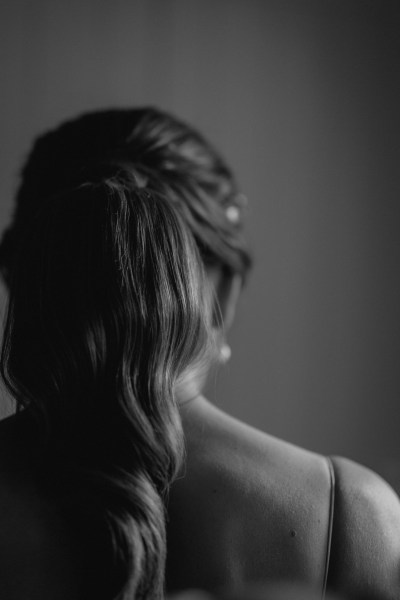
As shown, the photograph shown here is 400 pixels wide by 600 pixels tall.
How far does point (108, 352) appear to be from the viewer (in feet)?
2.20

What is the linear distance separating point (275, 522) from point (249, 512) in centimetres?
3

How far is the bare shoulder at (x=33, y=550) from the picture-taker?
0.64 metres

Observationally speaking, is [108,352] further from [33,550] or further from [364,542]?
[364,542]

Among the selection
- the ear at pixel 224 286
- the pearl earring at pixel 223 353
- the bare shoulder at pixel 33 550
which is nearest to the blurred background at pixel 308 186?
the pearl earring at pixel 223 353

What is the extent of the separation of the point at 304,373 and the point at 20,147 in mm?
894

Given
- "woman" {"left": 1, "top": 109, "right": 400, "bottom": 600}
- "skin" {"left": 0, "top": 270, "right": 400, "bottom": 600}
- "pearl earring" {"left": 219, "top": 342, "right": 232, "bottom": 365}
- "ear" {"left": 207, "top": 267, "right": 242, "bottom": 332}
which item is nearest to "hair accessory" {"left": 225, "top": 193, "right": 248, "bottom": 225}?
"ear" {"left": 207, "top": 267, "right": 242, "bottom": 332}

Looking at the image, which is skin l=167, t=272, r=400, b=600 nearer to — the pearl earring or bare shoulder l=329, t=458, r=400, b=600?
bare shoulder l=329, t=458, r=400, b=600

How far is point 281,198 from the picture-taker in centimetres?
159

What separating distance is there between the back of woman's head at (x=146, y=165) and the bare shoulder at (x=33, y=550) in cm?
45

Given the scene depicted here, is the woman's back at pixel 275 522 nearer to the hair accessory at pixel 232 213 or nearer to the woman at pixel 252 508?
the woman at pixel 252 508

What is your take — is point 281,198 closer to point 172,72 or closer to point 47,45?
point 172,72

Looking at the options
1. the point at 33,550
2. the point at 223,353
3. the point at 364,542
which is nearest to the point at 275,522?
the point at 364,542

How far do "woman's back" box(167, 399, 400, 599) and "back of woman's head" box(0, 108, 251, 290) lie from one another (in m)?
0.42

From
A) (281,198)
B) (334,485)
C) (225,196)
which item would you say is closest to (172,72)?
(281,198)
